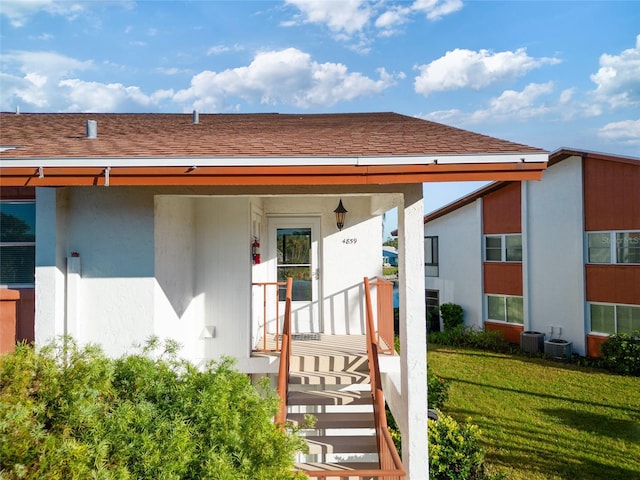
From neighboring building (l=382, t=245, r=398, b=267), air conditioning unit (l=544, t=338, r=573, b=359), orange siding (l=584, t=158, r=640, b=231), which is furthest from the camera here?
neighboring building (l=382, t=245, r=398, b=267)

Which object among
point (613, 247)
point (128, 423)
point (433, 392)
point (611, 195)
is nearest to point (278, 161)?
point (128, 423)

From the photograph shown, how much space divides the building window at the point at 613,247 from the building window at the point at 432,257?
7523 millimetres

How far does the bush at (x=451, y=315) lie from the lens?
2138 centimetres

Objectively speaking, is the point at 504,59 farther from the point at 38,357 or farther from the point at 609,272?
the point at 38,357

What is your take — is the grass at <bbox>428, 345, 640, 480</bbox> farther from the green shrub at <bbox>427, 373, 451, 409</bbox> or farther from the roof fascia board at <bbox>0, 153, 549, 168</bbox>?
the roof fascia board at <bbox>0, 153, 549, 168</bbox>

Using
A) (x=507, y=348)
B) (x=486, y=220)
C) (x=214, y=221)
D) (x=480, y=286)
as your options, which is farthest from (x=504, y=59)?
(x=214, y=221)

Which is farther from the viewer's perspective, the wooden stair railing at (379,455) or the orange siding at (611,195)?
the orange siding at (611,195)

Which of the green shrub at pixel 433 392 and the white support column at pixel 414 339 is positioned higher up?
the white support column at pixel 414 339

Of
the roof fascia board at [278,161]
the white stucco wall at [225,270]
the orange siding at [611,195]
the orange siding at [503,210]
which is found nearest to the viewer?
the roof fascia board at [278,161]

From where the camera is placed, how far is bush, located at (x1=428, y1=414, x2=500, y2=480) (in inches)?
256

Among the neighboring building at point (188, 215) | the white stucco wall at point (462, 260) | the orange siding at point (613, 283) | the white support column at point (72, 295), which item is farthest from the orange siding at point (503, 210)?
the white support column at point (72, 295)

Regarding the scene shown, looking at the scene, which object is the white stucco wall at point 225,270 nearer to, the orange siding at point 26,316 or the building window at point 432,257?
the orange siding at point 26,316

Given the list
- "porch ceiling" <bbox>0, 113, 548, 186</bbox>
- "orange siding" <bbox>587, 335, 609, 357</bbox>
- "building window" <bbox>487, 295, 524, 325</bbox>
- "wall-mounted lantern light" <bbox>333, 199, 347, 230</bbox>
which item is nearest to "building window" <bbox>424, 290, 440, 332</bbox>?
"building window" <bbox>487, 295, 524, 325</bbox>

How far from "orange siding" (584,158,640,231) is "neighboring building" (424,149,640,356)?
0.04 metres
